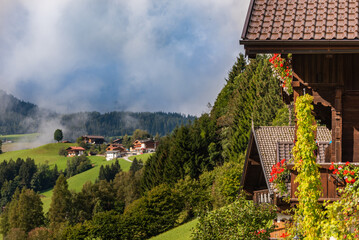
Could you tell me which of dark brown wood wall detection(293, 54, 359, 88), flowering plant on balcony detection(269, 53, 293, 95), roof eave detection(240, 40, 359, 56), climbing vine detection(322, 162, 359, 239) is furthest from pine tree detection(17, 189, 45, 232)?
climbing vine detection(322, 162, 359, 239)

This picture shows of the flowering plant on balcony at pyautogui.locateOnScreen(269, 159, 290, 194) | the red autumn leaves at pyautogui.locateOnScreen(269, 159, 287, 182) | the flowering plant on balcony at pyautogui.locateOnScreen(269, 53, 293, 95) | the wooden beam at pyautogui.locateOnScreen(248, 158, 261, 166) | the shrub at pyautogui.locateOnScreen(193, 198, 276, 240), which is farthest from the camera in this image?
the wooden beam at pyautogui.locateOnScreen(248, 158, 261, 166)

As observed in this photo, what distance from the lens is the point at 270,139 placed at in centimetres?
2212

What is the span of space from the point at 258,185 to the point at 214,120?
58.1 m

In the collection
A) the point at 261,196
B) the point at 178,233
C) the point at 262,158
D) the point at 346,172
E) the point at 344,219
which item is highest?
the point at 262,158

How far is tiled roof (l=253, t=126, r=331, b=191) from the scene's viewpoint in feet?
65.1

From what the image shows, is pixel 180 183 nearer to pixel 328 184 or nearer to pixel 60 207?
pixel 60 207

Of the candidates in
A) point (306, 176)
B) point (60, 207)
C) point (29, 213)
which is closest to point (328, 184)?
Result: point (306, 176)

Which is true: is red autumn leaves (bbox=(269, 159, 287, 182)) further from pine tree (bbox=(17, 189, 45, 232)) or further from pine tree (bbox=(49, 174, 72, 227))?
pine tree (bbox=(17, 189, 45, 232))

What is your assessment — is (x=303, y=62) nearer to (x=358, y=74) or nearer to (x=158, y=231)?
(x=358, y=74)

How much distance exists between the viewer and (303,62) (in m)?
9.95

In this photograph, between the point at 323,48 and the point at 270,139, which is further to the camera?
the point at 270,139

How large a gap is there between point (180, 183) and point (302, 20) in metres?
55.8

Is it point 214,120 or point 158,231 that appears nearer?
point 158,231

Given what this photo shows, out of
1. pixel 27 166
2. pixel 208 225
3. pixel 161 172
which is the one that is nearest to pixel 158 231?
pixel 161 172
